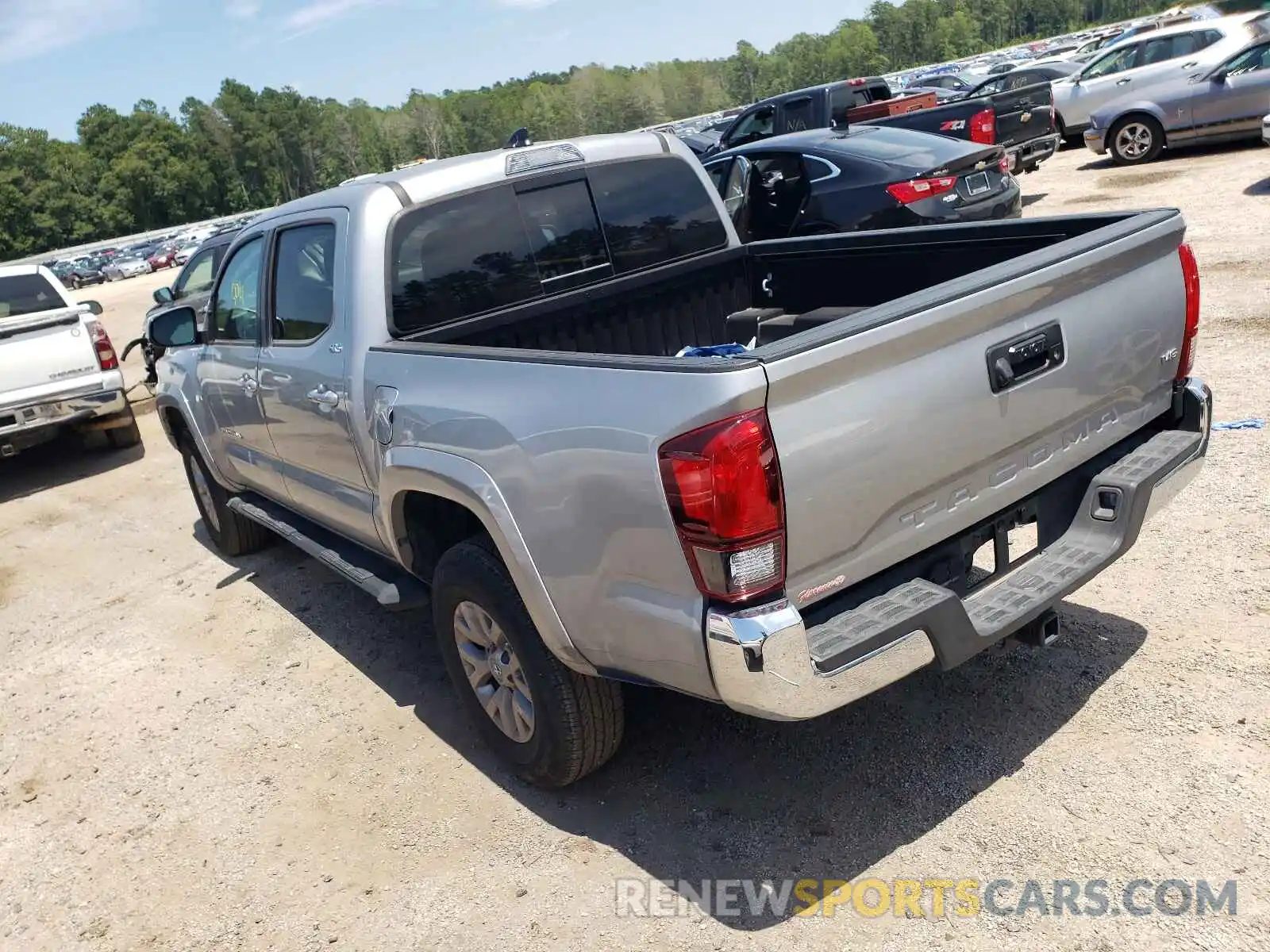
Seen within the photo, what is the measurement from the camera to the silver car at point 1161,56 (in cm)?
1514

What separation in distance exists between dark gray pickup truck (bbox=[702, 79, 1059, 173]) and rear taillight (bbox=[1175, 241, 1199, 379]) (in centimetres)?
882

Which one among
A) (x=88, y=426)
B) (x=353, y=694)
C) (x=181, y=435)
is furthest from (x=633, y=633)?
Answer: (x=88, y=426)

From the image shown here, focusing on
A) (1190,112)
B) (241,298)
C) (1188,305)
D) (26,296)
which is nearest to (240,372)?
(241,298)

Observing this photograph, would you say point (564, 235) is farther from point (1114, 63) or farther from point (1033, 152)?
point (1114, 63)

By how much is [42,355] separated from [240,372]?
491 centimetres

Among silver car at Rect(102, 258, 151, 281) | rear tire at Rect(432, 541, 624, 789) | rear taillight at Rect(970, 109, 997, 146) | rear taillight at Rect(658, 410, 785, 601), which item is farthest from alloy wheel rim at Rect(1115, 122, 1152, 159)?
silver car at Rect(102, 258, 151, 281)

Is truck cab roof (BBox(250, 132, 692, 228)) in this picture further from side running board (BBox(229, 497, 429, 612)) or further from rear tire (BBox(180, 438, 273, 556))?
rear tire (BBox(180, 438, 273, 556))

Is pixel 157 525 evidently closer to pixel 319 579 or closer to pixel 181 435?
pixel 181 435

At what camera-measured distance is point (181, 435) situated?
21.8 feet

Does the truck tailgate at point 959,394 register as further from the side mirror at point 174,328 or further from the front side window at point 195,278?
the front side window at point 195,278

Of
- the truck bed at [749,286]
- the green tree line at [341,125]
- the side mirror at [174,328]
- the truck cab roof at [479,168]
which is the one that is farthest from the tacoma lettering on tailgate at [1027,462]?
the green tree line at [341,125]

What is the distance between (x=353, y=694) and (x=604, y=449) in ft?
7.88

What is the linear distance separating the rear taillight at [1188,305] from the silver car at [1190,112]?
12915mm

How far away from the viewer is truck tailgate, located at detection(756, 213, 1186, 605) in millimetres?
2643
